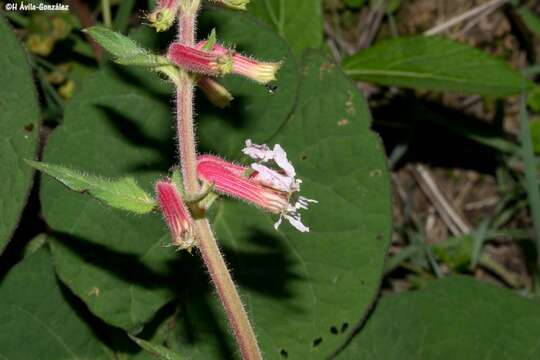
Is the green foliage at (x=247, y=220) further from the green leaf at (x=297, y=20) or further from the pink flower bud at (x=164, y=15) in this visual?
the pink flower bud at (x=164, y=15)

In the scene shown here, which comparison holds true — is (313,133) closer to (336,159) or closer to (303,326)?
(336,159)

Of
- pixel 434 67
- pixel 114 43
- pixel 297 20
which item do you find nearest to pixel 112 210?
pixel 114 43

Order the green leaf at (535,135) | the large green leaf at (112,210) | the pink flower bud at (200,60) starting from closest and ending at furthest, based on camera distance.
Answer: the pink flower bud at (200,60) → the large green leaf at (112,210) → the green leaf at (535,135)

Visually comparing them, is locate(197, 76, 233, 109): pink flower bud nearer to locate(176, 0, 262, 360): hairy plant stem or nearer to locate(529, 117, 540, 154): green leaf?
locate(176, 0, 262, 360): hairy plant stem

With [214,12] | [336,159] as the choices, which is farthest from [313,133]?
[214,12]

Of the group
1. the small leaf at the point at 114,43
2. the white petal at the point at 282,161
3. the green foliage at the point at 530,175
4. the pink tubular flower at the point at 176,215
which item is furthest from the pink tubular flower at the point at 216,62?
the green foliage at the point at 530,175

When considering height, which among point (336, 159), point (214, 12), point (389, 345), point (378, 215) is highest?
point (214, 12)
